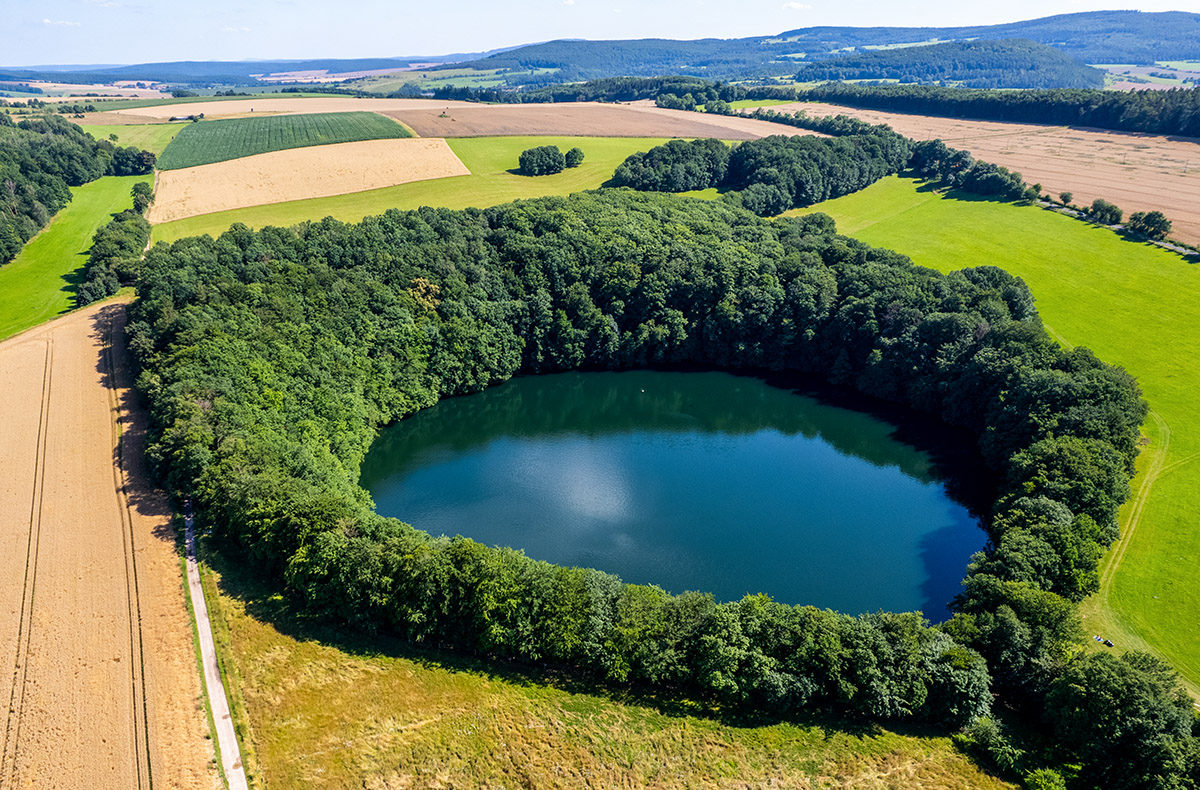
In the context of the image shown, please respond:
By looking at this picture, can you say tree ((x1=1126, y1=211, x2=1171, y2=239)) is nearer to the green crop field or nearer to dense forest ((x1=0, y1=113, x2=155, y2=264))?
the green crop field

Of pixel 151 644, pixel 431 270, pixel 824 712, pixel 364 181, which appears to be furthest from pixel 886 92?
pixel 151 644

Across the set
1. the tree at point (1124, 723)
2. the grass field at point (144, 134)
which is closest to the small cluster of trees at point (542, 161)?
the grass field at point (144, 134)

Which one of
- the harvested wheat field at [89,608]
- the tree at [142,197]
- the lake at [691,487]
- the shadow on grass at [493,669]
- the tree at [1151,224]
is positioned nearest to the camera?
the harvested wheat field at [89,608]

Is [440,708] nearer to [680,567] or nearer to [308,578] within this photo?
[308,578]

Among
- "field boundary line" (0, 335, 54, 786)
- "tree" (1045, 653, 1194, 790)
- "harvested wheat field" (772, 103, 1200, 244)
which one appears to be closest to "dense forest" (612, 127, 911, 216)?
"harvested wheat field" (772, 103, 1200, 244)

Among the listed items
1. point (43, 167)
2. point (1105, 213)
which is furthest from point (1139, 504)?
point (43, 167)

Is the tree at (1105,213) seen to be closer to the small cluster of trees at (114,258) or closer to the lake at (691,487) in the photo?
the lake at (691,487)
